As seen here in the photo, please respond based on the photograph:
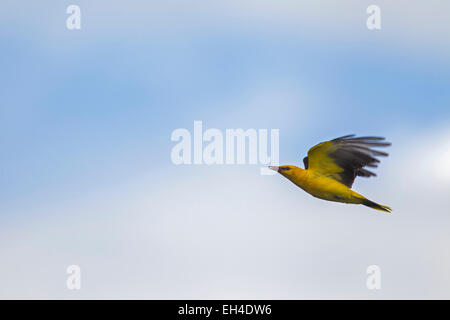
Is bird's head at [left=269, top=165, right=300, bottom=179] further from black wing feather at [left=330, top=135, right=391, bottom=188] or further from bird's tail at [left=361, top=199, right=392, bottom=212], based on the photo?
bird's tail at [left=361, top=199, right=392, bottom=212]

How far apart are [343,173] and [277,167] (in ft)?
5.45

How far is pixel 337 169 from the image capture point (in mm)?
10398

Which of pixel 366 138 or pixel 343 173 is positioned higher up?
pixel 366 138

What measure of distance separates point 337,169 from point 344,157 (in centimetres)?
37

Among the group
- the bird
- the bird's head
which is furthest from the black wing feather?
the bird's head

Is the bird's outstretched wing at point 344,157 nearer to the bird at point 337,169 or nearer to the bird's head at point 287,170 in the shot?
the bird at point 337,169

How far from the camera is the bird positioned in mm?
9883

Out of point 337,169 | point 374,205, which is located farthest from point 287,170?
point 374,205

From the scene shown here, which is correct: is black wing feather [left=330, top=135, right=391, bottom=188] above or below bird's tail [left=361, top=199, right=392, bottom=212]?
above

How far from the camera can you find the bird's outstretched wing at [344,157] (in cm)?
977
